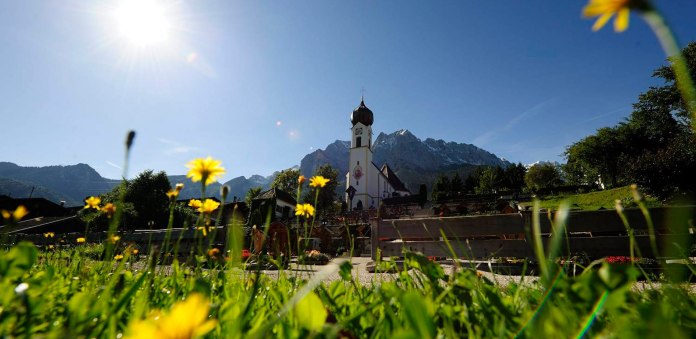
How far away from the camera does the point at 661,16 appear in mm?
600

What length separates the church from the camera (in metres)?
56.6

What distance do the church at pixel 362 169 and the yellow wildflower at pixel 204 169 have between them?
177ft

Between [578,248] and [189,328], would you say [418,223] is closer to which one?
[578,248]

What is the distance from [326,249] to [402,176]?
502 ft

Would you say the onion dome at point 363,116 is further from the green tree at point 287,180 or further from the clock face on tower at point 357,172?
the green tree at point 287,180

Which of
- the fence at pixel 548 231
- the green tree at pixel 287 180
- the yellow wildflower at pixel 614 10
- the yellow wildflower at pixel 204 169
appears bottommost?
the fence at pixel 548 231

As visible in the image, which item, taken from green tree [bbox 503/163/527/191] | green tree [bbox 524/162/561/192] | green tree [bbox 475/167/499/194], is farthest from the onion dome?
green tree [bbox 503/163/527/191]

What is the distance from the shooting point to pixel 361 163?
58.2 meters

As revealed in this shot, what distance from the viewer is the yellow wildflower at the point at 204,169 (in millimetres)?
1310

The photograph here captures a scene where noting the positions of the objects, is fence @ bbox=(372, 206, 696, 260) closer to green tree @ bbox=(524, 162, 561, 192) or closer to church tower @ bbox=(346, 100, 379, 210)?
church tower @ bbox=(346, 100, 379, 210)

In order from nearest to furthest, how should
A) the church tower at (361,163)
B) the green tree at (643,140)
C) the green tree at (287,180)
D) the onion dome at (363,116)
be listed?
1. the green tree at (643,140)
2. the church tower at (361,163)
3. the green tree at (287,180)
4. the onion dome at (363,116)

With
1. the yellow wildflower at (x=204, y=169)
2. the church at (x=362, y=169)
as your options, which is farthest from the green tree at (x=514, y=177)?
the yellow wildflower at (x=204, y=169)

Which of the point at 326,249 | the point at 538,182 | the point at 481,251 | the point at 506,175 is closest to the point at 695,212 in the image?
the point at 481,251

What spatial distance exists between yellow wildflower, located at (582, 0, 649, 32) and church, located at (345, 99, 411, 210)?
2148 inches
